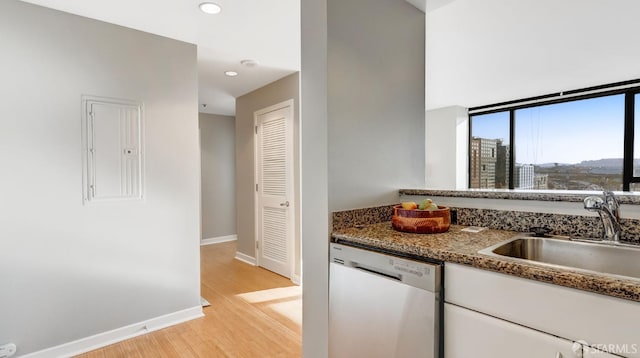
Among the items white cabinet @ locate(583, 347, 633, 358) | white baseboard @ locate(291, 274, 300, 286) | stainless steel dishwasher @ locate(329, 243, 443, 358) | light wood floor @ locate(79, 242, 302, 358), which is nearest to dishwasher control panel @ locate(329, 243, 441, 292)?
stainless steel dishwasher @ locate(329, 243, 443, 358)

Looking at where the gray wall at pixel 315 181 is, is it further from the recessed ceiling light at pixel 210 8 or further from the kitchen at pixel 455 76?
the recessed ceiling light at pixel 210 8

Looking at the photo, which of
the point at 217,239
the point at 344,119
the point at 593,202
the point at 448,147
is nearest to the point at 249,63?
the point at 344,119

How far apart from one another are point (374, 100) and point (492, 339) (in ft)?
4.03

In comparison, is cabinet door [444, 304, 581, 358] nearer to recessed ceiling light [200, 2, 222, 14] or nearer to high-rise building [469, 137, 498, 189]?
recessed ceiling light [200, 2, 222, 14]

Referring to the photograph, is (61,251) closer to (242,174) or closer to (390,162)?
(390,162)

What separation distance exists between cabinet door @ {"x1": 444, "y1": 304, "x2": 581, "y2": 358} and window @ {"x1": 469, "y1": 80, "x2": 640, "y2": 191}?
478 cm

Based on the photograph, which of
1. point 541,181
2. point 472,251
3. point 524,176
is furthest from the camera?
point 524,176

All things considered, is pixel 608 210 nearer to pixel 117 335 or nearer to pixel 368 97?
pixel 368 97

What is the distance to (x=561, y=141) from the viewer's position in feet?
16.1

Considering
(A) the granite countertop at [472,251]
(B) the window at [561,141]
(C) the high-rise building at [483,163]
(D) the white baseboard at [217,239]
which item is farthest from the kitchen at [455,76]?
(D) the white baseboard at [217,239]

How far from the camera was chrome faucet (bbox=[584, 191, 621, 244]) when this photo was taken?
3.84 feet

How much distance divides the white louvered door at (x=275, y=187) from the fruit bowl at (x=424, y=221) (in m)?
2.37

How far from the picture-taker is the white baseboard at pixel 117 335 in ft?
6.89

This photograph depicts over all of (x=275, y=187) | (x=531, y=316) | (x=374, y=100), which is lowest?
(x=531, y=316)
